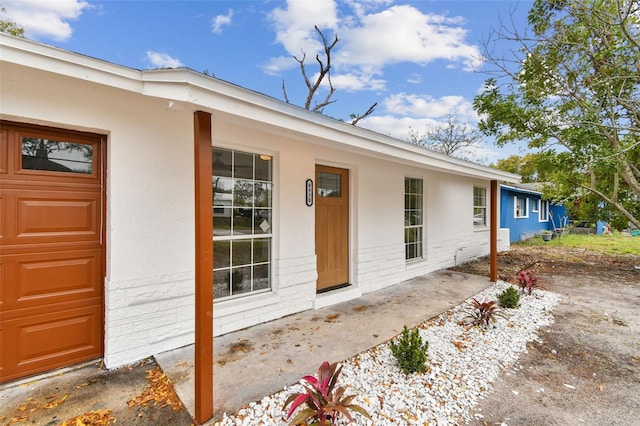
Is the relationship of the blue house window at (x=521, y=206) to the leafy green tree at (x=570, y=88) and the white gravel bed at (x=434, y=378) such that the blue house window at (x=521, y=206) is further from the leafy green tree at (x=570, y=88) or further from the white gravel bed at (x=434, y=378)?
the white gravel bed at (x=434, y=378)

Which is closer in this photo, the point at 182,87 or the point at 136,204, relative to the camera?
the point at 182,87

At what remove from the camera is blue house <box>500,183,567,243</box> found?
12594mm

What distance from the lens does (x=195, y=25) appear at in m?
6.90

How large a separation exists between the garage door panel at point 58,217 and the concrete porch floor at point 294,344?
4.84 feet

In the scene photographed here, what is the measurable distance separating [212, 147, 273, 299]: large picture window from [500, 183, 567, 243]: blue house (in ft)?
38.0

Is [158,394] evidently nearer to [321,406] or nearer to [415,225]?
[321,406]

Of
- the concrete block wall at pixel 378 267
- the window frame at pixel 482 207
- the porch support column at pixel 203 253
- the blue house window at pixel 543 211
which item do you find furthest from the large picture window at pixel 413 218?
the blue house window at pixel 543 211

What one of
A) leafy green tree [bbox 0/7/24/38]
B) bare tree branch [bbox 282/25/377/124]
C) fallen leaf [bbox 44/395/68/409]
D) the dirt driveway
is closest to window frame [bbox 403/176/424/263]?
the dirt driveway

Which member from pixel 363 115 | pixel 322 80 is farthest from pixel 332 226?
pixel 322 80

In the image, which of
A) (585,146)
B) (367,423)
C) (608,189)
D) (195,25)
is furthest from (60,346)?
A: (608,189)

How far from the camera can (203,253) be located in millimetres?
2121

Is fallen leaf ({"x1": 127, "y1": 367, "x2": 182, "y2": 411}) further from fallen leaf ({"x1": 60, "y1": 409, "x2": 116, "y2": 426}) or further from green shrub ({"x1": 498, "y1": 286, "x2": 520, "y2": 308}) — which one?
green shrub ({"x1": 498, "y1": 286, "x2": 520, "y2": 308})

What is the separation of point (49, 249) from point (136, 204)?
79cm

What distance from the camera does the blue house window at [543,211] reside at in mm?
16673
